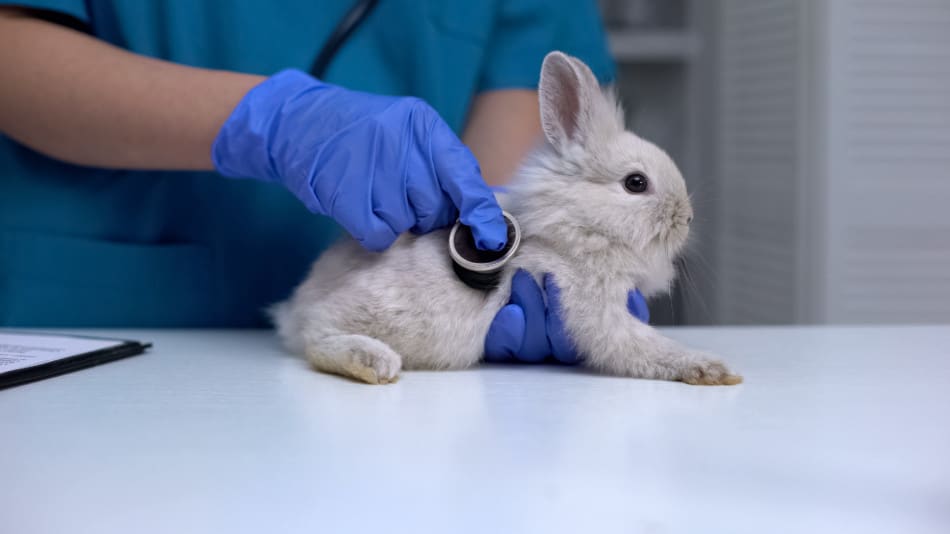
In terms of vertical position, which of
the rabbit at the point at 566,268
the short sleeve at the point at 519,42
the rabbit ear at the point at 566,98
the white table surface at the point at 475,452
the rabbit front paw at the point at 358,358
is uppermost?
the short sleeve at the point at 519,42

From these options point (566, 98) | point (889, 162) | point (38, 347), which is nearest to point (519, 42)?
point (566, 98)

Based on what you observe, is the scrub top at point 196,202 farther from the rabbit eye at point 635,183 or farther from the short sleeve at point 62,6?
the rabbit eye at point 635,183

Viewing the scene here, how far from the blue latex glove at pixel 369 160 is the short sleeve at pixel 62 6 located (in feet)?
1.16

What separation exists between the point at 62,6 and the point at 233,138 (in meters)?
0.37

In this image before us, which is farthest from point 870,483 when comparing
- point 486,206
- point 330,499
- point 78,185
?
point 78,185

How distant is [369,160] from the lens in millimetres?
1113

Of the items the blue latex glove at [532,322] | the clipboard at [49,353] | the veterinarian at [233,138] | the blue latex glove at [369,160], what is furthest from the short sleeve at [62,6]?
the blue latex glove at [532,322]

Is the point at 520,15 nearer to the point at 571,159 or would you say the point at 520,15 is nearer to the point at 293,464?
the point at 571,159

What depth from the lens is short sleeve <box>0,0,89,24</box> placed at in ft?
4.17

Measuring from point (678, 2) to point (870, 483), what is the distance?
262 centimetres

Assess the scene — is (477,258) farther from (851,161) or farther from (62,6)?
(851,161)

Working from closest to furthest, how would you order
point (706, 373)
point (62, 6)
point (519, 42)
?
point (706, 373) < point (62, 6) < point (519, 42)

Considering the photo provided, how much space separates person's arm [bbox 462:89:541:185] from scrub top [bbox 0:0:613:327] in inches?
2.5

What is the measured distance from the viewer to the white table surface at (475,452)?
24.1 inches
